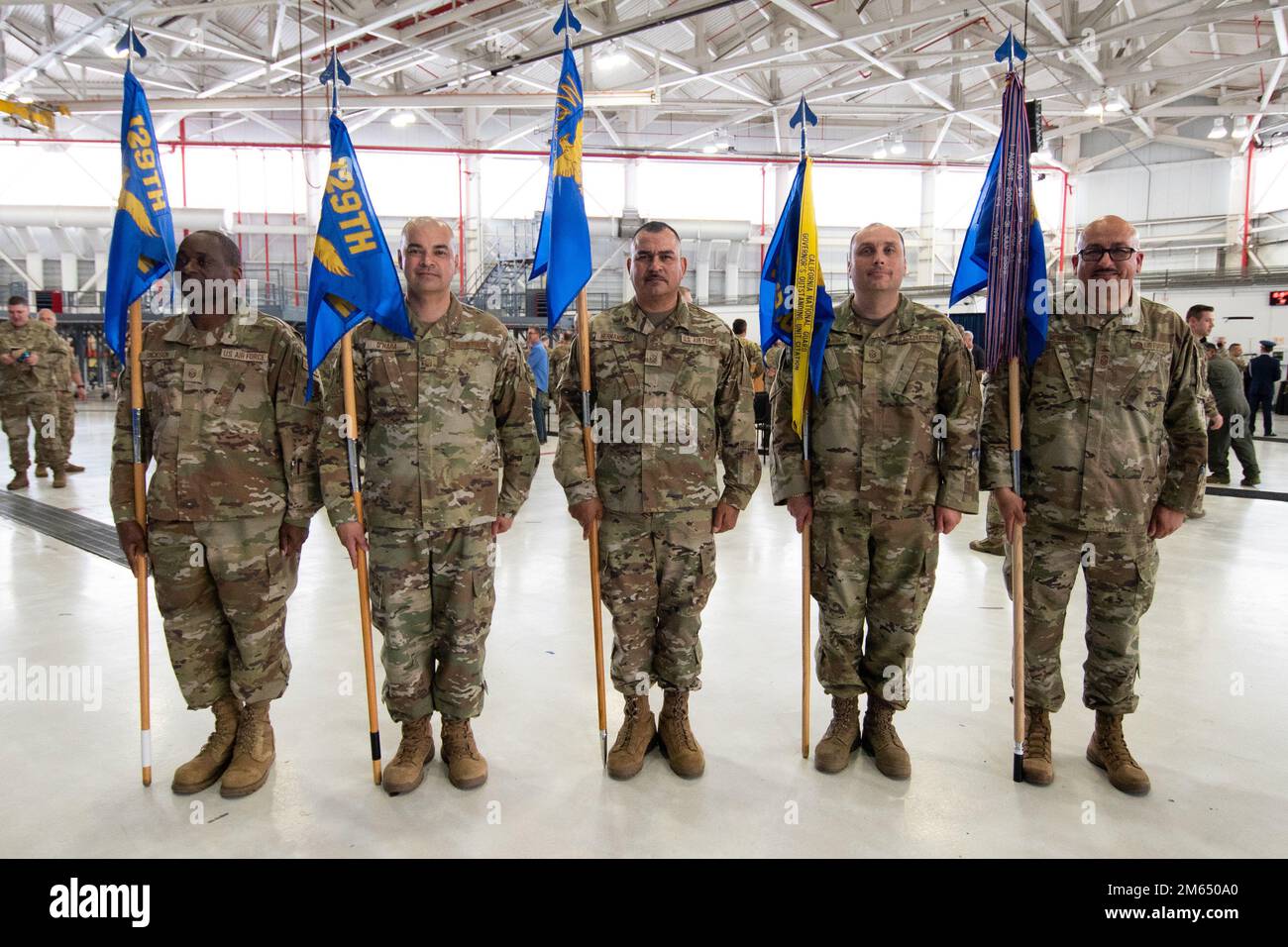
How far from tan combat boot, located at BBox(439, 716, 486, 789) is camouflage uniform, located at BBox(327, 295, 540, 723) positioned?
0.05m

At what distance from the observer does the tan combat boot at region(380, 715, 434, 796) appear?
101 inches

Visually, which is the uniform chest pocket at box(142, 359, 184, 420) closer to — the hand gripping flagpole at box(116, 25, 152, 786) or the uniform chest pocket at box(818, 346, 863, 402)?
the hand gripping flagpole at box(116, 25, 152, 786)

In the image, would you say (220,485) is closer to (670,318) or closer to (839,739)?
(670,318)

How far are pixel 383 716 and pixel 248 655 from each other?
0.68 meters

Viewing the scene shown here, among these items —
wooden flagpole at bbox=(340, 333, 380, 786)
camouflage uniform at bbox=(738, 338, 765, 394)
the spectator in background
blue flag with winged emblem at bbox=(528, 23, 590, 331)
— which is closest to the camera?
wooden flagpole at bbox=(340, 333, 380, 786)

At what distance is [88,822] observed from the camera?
7.93 feet

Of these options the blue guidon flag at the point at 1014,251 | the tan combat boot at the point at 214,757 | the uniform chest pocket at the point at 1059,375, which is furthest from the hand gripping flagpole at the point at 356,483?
the uniform chest pocket at the point at 1059,375

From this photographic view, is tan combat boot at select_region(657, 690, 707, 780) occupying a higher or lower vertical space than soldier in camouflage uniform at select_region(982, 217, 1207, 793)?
lower

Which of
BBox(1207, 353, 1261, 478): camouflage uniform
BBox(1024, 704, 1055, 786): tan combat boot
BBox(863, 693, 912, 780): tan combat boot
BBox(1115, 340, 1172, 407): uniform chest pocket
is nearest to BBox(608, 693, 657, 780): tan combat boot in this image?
BBox(863, 693, 912, 780): tan combat boot

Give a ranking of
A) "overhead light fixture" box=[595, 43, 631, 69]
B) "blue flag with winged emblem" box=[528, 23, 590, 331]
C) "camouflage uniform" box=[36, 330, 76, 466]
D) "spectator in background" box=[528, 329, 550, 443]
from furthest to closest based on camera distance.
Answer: "overhead light fixture" box=[595, 43, 631, 69] < "spectator in background" box=[528, 329, 550, 443] < "camouflage uniform" box=[36, 330, 76, 466] < "blue flag with winged emblem" box=[528, 23, 590, 331]

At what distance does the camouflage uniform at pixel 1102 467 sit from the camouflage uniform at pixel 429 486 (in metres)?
1.66

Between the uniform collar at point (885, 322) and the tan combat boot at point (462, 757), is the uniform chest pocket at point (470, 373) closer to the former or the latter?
the tan combat boot at point (462, 757)
